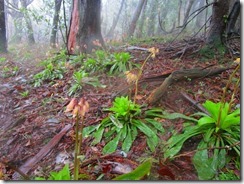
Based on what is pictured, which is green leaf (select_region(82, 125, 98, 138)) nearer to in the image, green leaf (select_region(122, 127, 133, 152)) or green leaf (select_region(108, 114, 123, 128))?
green leaf (select_region(108, 114, 123, 128))

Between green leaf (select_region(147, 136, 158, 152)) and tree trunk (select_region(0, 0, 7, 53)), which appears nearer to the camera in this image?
green leaf (select_region(147, 136, 158, 152))

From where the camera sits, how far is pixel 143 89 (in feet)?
6.85

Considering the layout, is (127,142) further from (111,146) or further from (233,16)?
(233,16)

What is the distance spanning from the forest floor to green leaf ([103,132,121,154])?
0.17 feet

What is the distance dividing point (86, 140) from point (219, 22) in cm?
191

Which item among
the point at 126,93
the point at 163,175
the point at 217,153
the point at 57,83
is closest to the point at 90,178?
the point at 163,175

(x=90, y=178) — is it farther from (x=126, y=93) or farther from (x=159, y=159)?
(x=126, y=93)

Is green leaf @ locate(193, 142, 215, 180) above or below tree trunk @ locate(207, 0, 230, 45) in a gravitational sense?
below

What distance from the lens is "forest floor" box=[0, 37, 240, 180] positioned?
132 centimetres

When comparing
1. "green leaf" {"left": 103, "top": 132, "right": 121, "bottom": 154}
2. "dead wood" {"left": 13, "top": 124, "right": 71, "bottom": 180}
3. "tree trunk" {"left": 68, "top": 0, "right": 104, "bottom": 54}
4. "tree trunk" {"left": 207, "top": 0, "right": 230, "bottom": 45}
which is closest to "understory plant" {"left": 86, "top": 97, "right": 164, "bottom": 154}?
"green leaf" {"left": 103, "top": 132, "right": 121, "bottom": 154}

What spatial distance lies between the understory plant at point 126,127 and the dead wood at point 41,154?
26 centimetres

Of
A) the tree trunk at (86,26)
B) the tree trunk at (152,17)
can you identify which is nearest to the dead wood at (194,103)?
the tree trunk at (86,26)

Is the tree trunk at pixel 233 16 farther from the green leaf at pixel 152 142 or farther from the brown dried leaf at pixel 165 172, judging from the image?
the brown dried leaf at pixel 165 172

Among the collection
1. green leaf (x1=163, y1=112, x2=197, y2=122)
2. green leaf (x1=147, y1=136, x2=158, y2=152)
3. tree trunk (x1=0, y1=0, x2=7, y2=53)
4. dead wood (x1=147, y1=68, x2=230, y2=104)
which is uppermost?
tree trunk (x1=0, y1=0, x2=7, y2=53)
